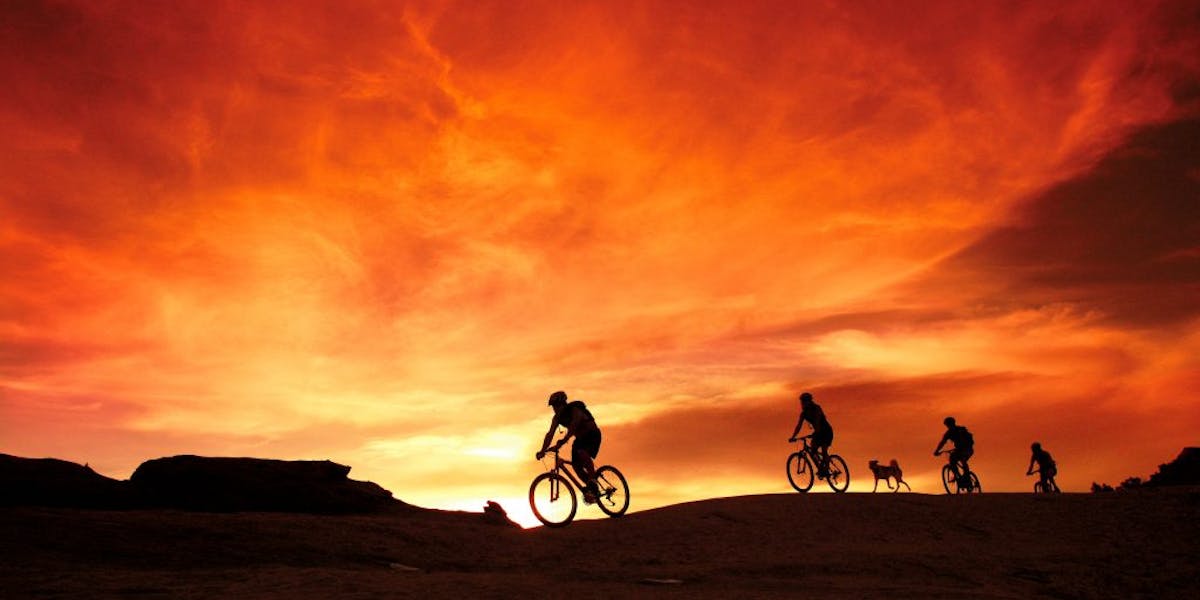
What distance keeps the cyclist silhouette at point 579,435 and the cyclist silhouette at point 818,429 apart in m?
7.90

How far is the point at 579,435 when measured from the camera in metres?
17.3

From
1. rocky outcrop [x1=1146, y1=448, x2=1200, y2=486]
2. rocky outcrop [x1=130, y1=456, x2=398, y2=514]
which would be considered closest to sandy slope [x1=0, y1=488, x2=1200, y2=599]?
rocky outcrop [x1=130, y1=456, x2=398, y2=514]

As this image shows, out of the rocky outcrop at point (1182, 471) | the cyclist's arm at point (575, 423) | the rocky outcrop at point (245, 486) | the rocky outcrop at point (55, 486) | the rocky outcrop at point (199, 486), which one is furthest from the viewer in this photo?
the rocky outcrop at point (1182, 471)

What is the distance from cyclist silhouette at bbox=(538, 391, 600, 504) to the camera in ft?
56.5

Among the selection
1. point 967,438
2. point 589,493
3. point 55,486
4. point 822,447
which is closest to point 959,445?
point 967,438

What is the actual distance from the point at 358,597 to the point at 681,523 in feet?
24.5

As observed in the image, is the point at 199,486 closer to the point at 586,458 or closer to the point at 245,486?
the point at 245,486

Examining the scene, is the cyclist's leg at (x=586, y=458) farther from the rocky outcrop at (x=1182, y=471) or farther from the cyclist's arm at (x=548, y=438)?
the rocky outcrop at (x=1182, y=471)

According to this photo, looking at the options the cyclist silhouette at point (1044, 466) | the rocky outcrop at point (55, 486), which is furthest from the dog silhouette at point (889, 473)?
the rocky outcrop at point (55, 486)

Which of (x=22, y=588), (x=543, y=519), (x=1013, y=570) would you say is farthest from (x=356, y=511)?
(x=1013, y=570)

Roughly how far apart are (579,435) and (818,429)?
882 centimetres

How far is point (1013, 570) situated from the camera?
42.1ft

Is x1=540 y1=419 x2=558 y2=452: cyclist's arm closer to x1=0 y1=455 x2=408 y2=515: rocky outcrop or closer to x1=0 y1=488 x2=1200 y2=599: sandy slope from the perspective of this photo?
x1=0 y1=488 x2=1200 y2=599: sandy slope

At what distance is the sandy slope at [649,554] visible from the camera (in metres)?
10.5
